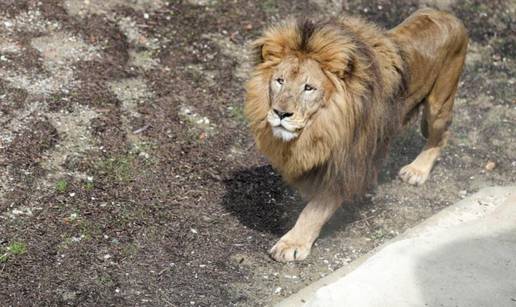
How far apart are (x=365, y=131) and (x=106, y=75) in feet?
9.47

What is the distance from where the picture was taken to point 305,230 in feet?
20.1

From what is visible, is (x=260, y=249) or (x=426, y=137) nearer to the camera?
(x=260, y=249)

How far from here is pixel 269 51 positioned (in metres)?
5.71

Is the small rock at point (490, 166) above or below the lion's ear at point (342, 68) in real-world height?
below

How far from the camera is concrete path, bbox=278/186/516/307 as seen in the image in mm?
5262

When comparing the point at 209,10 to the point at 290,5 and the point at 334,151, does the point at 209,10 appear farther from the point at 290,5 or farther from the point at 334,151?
the point at 334,151

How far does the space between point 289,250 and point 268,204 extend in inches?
29.8

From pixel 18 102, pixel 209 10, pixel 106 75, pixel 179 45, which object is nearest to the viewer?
pixel 18 102

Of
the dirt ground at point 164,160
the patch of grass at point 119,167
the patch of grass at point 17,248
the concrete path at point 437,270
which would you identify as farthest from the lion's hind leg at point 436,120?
the patch of grass at point 17,248

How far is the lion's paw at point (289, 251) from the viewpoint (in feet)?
19.9

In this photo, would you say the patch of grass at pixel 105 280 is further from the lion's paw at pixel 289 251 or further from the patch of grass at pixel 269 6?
the patch of grass at pixel 269 6

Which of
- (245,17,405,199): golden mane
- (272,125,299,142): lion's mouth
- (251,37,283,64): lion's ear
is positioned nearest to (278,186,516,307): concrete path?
(245,17,405,199): golden mane

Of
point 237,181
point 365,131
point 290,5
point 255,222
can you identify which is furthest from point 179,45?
point 365,131

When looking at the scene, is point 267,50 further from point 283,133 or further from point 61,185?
point 61,185
